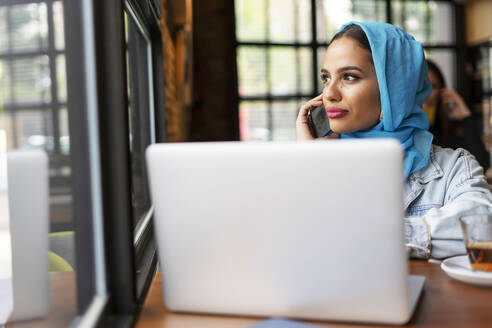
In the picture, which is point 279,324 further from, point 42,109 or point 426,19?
point 426,19

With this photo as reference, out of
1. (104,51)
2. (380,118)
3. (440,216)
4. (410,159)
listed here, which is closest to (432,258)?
(440,216)

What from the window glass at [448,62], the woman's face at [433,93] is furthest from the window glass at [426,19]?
the woman's face at [433,93]

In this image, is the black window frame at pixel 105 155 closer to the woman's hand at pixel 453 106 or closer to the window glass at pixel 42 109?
the window glass at pixel 42 109

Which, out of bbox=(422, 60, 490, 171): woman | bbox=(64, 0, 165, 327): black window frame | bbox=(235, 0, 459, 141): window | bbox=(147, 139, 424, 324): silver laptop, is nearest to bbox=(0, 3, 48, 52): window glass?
bbox=(64, 0, 165, 327): black window frame

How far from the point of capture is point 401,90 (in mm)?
1351

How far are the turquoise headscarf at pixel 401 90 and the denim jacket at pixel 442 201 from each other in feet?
0.16

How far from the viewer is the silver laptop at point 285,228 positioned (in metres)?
0.68

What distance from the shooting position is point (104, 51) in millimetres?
834

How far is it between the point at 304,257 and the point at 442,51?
6.99 metres

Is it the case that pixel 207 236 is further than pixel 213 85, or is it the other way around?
pixel 213 85

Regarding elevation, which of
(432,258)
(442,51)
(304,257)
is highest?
(442,51)

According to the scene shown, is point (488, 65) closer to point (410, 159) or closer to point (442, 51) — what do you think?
point (442, 51)

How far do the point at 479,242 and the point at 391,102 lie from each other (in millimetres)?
533

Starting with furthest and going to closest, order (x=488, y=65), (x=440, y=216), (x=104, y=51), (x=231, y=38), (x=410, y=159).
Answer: (x=488, y=65) → (x=231, y=38) → (x=410, y=159) → (x=440, y=216) → (x=104, y=51)
